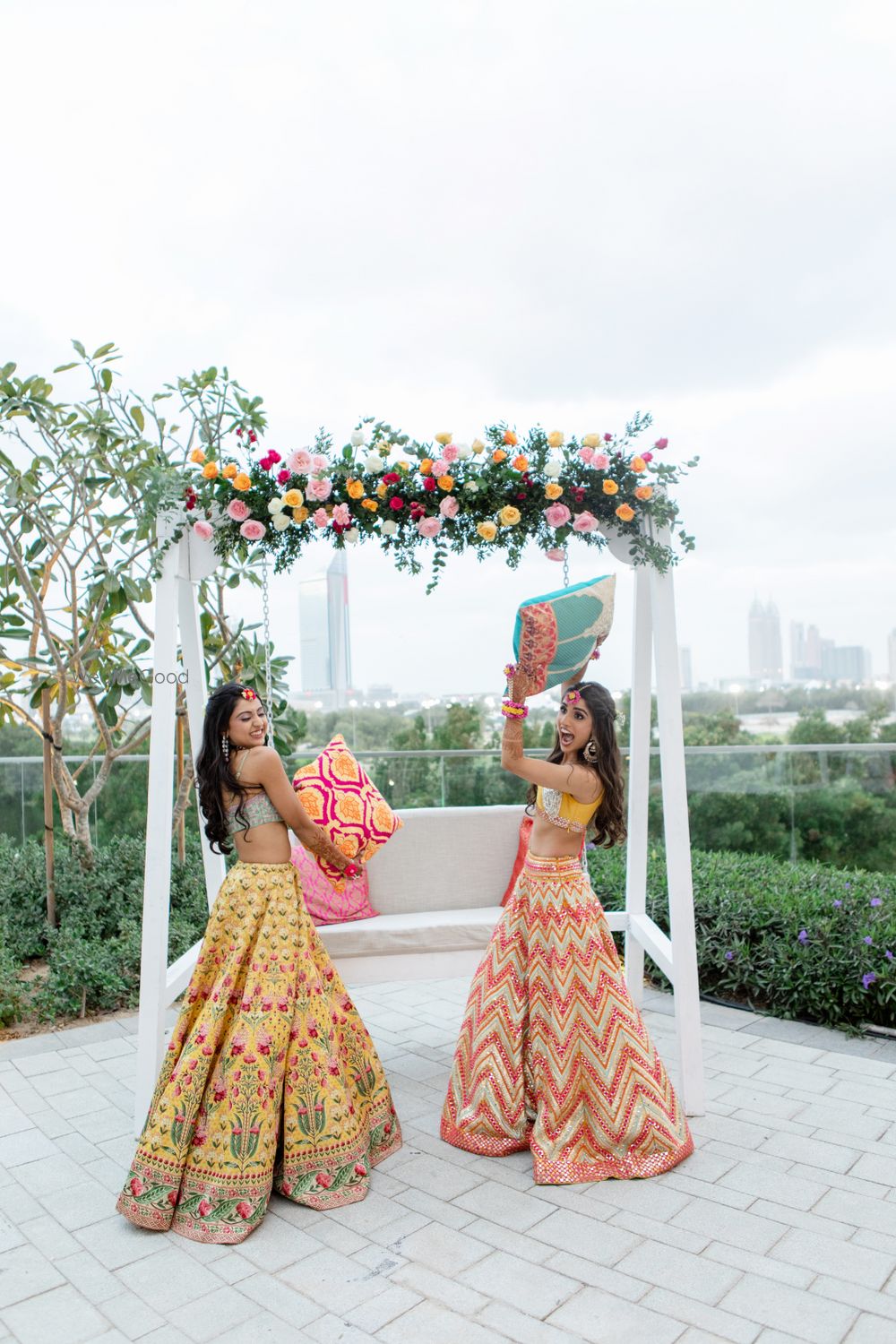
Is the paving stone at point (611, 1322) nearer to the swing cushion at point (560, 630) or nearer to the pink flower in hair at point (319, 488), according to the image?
the swing cushion at point (560, 630)

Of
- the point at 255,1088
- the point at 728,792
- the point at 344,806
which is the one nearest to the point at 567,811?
the point at 344,806

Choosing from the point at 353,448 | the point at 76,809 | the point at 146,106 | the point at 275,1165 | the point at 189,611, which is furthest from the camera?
the point at 146,106

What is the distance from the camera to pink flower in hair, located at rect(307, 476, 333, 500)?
3582mm

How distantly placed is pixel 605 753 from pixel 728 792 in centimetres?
400

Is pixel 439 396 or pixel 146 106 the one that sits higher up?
pixel 146 106

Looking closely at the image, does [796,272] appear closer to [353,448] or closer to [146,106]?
[146,106]

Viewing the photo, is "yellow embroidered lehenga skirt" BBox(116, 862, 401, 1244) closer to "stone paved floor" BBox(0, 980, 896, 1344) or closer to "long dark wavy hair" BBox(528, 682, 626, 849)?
"stone paved floor" BBox(0, 980, 896, 1344)

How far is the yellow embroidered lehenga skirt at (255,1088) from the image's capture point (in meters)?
2.96

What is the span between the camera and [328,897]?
4.55 metres

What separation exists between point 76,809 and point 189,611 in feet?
9.86

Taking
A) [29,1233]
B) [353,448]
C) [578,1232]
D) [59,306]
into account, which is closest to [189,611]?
[353,448]

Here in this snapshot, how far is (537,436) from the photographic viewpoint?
3707mm

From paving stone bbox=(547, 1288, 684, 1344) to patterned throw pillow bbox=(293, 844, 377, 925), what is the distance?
7.25ft

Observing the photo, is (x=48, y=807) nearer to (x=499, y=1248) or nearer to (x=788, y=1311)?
(x=499, y=1248)
